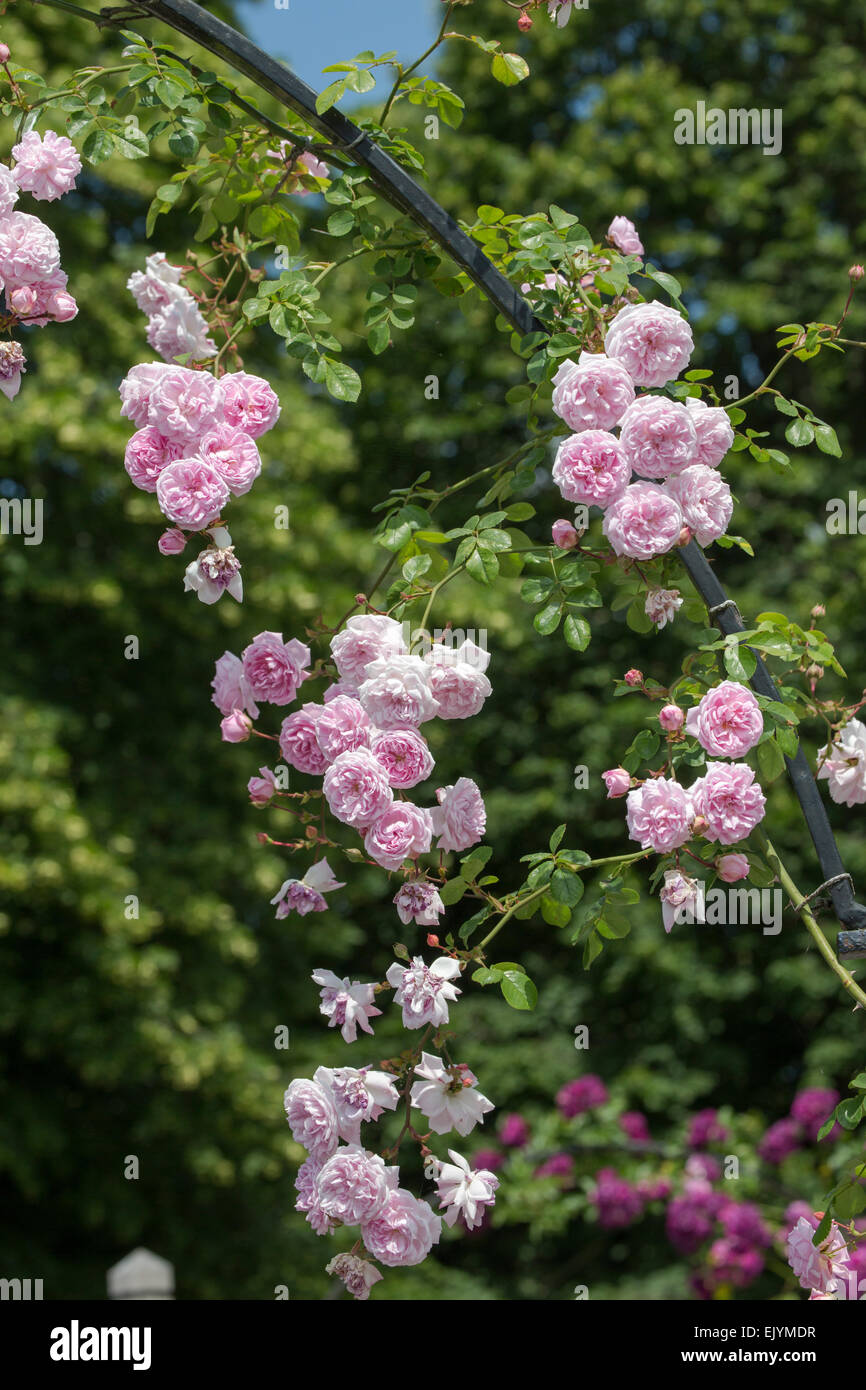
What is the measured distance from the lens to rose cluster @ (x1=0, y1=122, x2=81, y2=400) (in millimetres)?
1557

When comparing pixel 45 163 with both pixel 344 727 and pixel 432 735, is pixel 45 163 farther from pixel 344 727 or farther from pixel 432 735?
pixel 432 735

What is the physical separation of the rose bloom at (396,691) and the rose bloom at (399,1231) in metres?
0.52

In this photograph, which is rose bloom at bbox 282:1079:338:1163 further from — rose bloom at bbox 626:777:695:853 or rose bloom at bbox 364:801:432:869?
rose bloom at bbox 626:777:695:853

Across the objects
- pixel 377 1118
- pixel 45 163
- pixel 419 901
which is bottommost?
pixel 377 1118

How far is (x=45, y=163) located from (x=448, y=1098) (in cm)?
122

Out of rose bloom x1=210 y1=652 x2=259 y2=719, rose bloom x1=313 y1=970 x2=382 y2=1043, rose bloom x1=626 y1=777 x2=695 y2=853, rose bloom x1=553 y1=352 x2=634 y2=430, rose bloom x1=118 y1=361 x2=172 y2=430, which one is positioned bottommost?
rose bloom x1=313 y1=970 x2=382 y2=1043

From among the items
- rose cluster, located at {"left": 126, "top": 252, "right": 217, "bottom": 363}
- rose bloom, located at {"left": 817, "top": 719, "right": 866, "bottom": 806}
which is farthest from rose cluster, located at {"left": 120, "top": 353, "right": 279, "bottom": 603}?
rose bloom, located at {"left": 817, "top": 719, "right": 866, "bottom": 806}

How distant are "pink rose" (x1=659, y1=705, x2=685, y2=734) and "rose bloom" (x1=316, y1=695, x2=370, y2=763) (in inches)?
13.3

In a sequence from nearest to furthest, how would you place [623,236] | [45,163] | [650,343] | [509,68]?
1. [650,343]
2. [45,163]
3. [509,68]
4. [623,236]

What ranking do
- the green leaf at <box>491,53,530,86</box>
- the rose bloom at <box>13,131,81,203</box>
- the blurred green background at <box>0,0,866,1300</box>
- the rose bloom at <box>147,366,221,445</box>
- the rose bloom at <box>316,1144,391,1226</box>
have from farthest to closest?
the blurred green background at <box>0,0,866,1300</box> → the green leaf at <box>491,53,530,86</box> → the rose bloom at <box>13,131,81,203</box> → the rose bloom at <box>147,366,221,445</box> → the rose bloom at <box>316,1144,391,1226</box>

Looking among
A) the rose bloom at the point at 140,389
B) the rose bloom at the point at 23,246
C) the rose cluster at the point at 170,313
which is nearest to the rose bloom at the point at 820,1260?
the rose bloom at the point at 140,389

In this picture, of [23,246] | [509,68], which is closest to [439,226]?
[509,68]

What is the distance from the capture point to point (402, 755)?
145cm

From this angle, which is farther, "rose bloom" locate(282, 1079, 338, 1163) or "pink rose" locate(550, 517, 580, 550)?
"pink rose" locate(550, 517, 580, 550)
